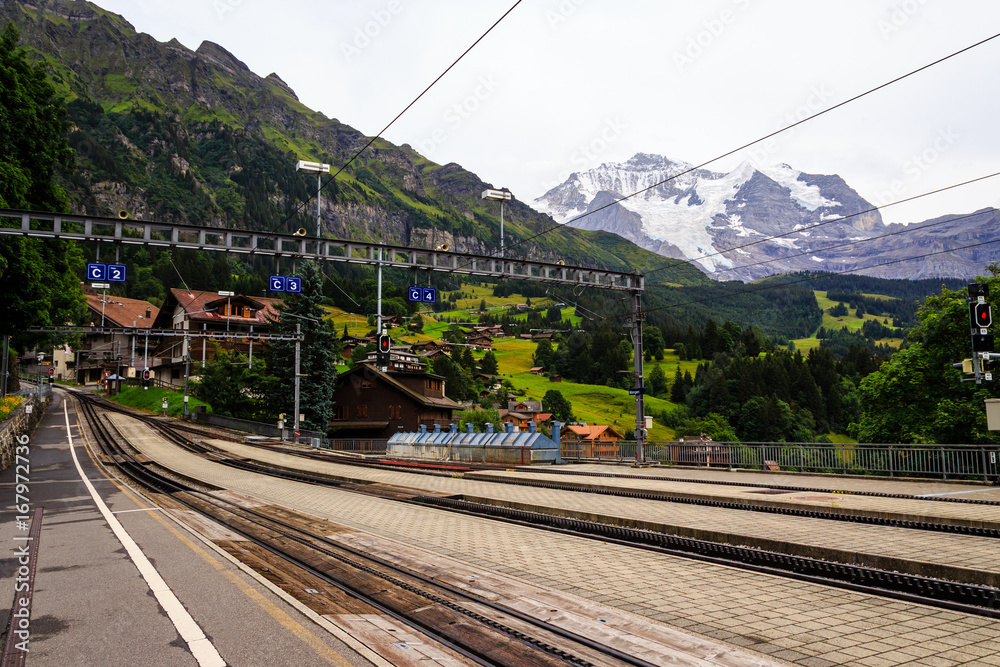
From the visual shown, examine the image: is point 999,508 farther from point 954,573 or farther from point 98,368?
point 98,368

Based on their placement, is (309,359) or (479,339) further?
(479,339)

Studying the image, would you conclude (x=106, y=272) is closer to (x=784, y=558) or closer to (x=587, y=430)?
(x=784, y=558)

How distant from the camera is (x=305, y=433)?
57875 millimetres

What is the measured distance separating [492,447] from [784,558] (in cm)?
2805

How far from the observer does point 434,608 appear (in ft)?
24.0

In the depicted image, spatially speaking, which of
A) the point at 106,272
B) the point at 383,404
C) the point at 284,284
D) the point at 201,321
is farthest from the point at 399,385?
the point at 106,272

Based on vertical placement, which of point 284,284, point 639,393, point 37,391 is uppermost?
point 284,284

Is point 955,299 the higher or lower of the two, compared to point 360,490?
higher

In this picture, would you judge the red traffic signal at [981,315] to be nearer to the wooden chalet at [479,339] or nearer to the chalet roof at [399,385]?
the chalet roof at [399,385]

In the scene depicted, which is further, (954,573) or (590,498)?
(590,498)

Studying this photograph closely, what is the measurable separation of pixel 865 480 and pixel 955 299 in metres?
26.1

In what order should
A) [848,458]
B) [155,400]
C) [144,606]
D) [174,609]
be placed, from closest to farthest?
1. [174,609]
2. [144,606]
3. [848,458]
4. [155,400]

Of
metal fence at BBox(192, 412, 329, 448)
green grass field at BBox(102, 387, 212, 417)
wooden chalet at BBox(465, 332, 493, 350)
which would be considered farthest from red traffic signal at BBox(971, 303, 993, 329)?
wooden chalet at BBox(465, 332, 493, 350)

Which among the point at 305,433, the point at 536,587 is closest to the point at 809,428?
the point at 305,433
